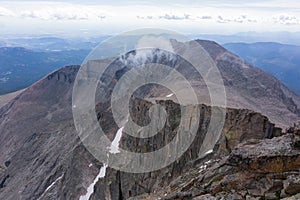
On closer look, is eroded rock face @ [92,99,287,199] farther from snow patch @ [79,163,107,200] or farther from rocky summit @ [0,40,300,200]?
snow patch @ [79,163,107,200]

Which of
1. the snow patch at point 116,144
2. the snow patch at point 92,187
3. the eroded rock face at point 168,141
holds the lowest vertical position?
the snow patch at point 92,187

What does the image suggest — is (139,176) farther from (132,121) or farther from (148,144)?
(132,121)

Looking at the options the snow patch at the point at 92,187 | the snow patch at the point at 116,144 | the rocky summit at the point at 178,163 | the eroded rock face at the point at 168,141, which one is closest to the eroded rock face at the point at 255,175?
the rocky summit at the point at 178,163

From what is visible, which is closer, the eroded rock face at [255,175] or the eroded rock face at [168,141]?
the eroded rock face at [255,175]

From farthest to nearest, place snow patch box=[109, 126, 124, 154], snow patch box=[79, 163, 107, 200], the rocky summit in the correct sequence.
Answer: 1. snow patch box=[109, 126, 124, 154]
2. snow patch box=[79, 163, 107, 200]
3. the rocky summit

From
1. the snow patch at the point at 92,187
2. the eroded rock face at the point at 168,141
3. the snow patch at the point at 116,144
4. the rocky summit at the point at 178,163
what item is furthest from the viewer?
the snow patch at the point at 116,144

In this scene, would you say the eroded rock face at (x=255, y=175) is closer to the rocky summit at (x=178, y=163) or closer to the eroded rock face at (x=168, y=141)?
the rocky summit at (x=178, y=163)

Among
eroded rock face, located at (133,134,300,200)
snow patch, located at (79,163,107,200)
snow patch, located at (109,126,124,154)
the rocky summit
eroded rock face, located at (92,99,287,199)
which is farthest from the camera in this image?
snow patch, located at (109,126,124,154)

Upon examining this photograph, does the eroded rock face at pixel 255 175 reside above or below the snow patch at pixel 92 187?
above

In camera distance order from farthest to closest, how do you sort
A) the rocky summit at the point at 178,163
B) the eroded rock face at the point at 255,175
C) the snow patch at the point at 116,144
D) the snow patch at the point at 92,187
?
the snow patch at the point at 116,144 < the snow patch at the point at 92,187 < the rocky summit at the point at 178,163 < the eroded rock face at the point at 255,175

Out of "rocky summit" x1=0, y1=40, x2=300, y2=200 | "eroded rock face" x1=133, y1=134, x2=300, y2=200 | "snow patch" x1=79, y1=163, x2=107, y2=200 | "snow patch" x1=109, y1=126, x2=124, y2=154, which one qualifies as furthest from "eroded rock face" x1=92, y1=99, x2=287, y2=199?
"eroded rock face" x1=133, y1=134, x2=300, y2=200

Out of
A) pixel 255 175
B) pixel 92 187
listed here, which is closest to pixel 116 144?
pixel 92 187
